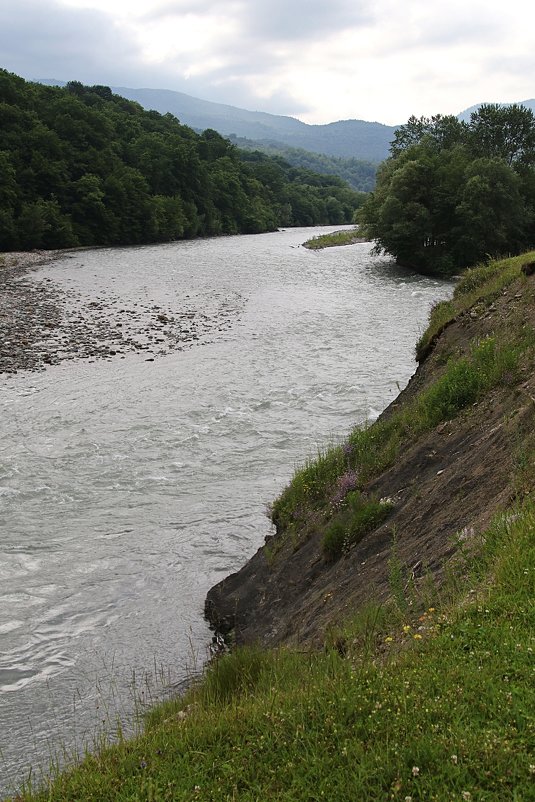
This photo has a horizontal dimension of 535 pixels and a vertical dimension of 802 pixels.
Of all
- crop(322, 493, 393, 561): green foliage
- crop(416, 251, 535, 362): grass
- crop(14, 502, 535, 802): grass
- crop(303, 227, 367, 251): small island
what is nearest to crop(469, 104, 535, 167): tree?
crop(303, 227, 367, 251): small island

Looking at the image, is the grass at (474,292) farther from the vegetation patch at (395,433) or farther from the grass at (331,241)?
the grass at (331,241)

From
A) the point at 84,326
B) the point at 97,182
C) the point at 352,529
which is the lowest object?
the point at 352,529

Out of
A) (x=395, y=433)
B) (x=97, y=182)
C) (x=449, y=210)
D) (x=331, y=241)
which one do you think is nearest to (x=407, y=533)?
(x=395, y=433)

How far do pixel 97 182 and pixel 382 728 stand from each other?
3827 inches

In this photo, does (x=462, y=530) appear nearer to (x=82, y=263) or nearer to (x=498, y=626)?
(x=498, y=626)

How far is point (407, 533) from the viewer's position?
9.26 metres

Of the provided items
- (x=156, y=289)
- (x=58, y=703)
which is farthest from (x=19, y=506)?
(x=156, y=289)

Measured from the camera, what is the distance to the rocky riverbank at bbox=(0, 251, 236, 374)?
93.9 feet

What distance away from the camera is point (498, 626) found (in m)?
5.43

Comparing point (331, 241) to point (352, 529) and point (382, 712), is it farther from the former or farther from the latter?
point (382, 712)

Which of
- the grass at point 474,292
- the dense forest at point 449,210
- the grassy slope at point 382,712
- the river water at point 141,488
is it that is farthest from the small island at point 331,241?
the grassy slope at point 382,712

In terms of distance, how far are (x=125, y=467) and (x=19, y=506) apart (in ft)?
9.66

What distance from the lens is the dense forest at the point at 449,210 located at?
57.5 m

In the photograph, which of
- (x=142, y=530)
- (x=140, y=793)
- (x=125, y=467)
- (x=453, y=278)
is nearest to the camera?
(x=140, y=793)
